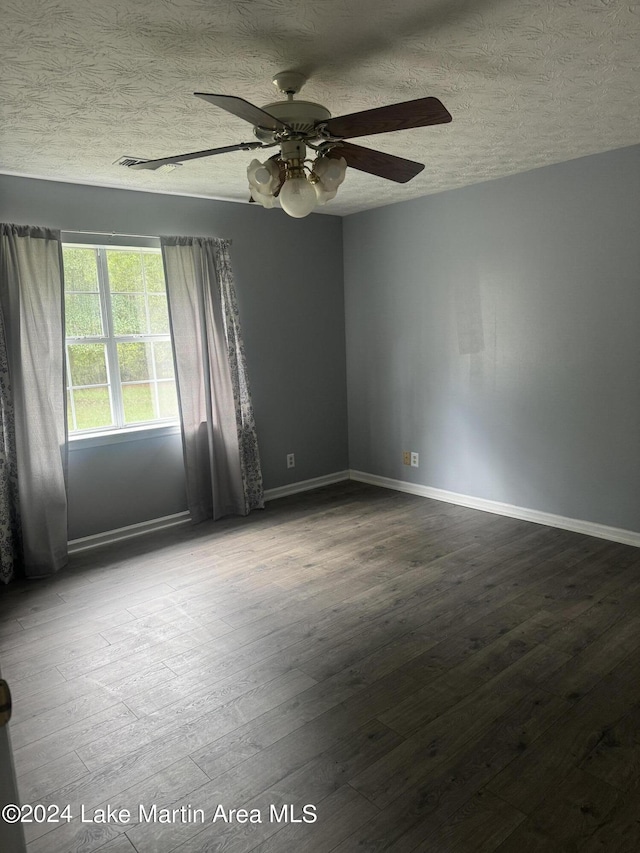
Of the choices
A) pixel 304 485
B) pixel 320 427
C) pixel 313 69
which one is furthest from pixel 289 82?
pixel 304 485

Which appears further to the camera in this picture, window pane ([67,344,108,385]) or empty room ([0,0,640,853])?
window pane ([67,344,108,385])

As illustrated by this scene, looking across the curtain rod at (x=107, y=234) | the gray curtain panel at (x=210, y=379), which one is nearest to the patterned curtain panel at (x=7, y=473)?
the curtain rod at (x=107, y=234)

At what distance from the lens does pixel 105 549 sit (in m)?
4.00

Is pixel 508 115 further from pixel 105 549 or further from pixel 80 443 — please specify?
pixel 105 549

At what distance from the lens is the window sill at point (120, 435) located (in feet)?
12.7

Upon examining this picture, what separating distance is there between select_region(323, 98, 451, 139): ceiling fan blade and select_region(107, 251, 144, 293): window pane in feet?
7.96

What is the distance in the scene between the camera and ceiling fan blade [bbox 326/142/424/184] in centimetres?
221

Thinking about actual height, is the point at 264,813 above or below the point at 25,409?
below

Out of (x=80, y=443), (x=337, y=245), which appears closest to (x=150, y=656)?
(x=80, y=443)

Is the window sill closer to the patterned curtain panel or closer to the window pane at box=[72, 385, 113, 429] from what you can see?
the window pane at box=[72, 385, 113, 429]

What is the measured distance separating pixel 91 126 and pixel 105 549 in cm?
266

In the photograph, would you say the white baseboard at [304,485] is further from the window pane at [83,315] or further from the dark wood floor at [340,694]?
the window pane at [83,315]

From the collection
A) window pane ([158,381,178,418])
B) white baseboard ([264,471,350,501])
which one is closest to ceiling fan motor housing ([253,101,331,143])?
Answer: window pane ([158,381,178,418])

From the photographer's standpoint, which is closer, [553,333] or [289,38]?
[289,38]
